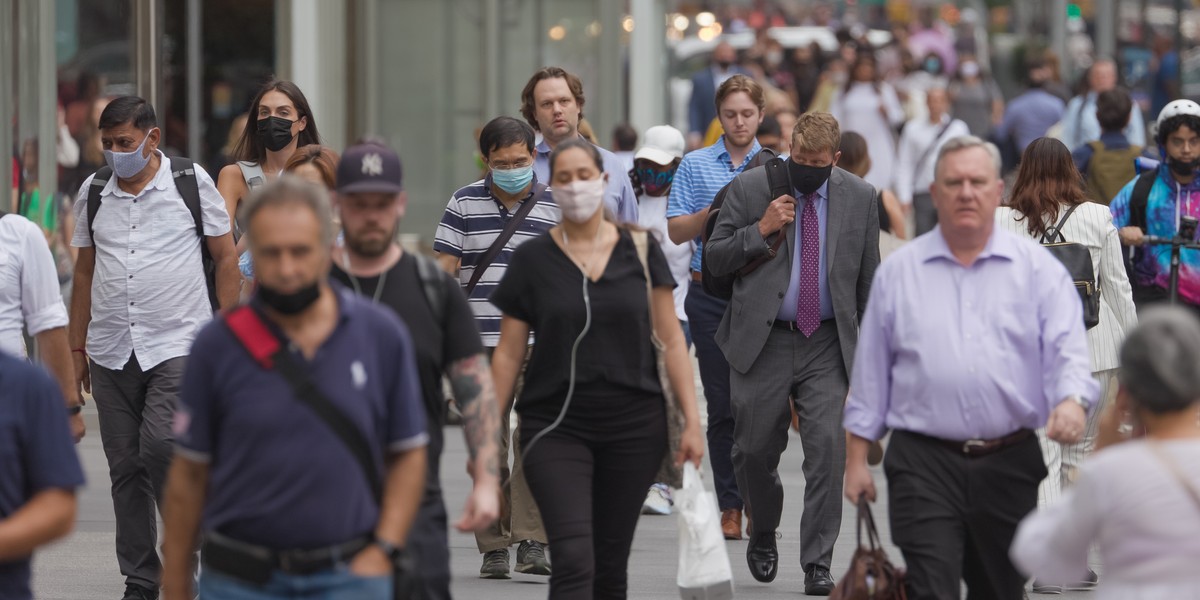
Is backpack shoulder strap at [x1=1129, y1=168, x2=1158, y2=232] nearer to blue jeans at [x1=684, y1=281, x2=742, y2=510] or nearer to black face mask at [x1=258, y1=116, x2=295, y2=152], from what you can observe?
blue jeans at [x1=684, y1=281, x2=742, y2=510]

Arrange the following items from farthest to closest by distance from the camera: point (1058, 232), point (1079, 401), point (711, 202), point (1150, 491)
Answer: point (711, 202)
point (1058, 232)
point (1079, 401)
point (1150, 491)

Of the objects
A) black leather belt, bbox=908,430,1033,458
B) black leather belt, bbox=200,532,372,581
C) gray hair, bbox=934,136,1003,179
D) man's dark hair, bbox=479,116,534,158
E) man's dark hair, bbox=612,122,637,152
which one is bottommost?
black leather belt, bbox=200,532,372,581

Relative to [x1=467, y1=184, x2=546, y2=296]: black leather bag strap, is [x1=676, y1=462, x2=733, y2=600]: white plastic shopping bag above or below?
below

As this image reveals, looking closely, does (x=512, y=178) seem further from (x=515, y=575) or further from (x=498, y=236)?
(x=515, y=575)

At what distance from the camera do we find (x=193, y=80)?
53.5 ft

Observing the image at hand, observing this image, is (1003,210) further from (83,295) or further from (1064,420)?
(83,295)

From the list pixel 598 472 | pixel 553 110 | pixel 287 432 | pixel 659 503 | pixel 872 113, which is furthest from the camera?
pixel 872 113

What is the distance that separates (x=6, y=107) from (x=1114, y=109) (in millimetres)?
7230

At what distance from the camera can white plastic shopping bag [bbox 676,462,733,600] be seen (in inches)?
255

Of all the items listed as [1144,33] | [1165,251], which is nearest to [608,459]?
[1165,251]

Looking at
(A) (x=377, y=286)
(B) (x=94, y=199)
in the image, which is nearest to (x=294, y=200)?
(A) (x=377, y=286)

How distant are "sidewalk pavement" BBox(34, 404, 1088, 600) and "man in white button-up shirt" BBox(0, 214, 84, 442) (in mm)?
1651

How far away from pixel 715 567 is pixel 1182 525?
2.46 m

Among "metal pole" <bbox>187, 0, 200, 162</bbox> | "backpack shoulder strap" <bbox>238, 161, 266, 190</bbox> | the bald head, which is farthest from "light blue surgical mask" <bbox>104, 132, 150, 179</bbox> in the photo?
the bald head
